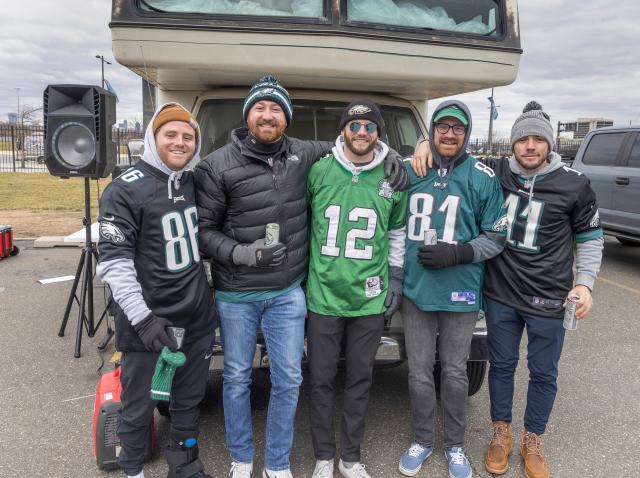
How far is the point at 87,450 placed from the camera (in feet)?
10.2

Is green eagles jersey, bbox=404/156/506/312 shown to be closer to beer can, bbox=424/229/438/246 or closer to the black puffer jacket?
beer can, bbox=424/229/438/246

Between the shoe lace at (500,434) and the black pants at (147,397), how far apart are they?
5.49ft

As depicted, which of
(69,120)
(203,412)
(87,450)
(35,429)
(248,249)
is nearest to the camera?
(248,249)

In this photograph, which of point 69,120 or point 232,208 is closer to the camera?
point 232,208

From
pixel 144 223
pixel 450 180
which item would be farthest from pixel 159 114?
pixel 450 180

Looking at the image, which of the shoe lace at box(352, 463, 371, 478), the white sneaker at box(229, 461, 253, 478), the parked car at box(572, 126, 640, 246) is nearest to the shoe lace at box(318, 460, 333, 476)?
the shoe lace at box(352, 463, 371, 478)

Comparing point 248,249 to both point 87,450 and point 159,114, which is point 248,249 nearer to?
point 159,114

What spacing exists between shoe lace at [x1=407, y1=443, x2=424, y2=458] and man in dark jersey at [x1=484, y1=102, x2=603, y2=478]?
39cm

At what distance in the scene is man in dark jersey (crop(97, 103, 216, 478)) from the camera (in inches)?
90.6

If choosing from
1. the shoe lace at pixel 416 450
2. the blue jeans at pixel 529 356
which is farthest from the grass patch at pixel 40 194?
the blue jeans at pixel 529 356

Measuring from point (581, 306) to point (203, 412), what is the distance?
242cm

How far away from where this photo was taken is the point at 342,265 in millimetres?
2682

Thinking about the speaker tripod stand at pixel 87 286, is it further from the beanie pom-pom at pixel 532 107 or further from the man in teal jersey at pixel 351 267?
the beanie pom-pom at pixel 532 107

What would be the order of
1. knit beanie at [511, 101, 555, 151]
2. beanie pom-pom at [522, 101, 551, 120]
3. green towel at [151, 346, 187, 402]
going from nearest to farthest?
green towel at [151, 346, 187, 402] → knit beanie at [511, 101, 555, 151] → beanie pom-pom at [522, 101, 551, 120]
